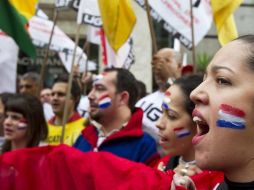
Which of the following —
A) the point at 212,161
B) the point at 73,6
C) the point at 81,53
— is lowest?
the point at 81,53

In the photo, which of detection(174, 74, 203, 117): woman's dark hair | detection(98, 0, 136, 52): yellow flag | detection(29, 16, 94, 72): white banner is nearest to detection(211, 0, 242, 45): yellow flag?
detection(98, 0, 136, 52): yellow flag

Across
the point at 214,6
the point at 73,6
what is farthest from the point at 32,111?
the point at 73,6

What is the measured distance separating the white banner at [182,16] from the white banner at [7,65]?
54.3 inches

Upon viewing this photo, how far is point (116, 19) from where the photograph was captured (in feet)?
14.7

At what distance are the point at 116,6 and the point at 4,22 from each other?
2.82 feet

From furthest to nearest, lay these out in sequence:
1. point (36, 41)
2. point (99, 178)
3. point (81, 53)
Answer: point (81, 53)
point (36, 41)
point (99, 178)

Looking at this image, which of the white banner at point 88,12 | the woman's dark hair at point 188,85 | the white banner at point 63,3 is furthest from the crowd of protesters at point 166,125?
the white banner at point 63,3

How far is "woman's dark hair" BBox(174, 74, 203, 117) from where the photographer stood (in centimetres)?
291

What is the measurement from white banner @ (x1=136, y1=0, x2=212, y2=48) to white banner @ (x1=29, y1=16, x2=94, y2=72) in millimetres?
1550

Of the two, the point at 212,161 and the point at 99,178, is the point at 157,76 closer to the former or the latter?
the point at 99,178

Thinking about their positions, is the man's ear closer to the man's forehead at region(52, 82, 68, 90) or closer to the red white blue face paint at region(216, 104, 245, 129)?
the man's forehead at region(52, 82, 68, 90)

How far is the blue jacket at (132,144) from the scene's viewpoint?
151 inches

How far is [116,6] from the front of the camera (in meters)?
4.34

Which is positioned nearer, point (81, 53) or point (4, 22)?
point (4, 22)
